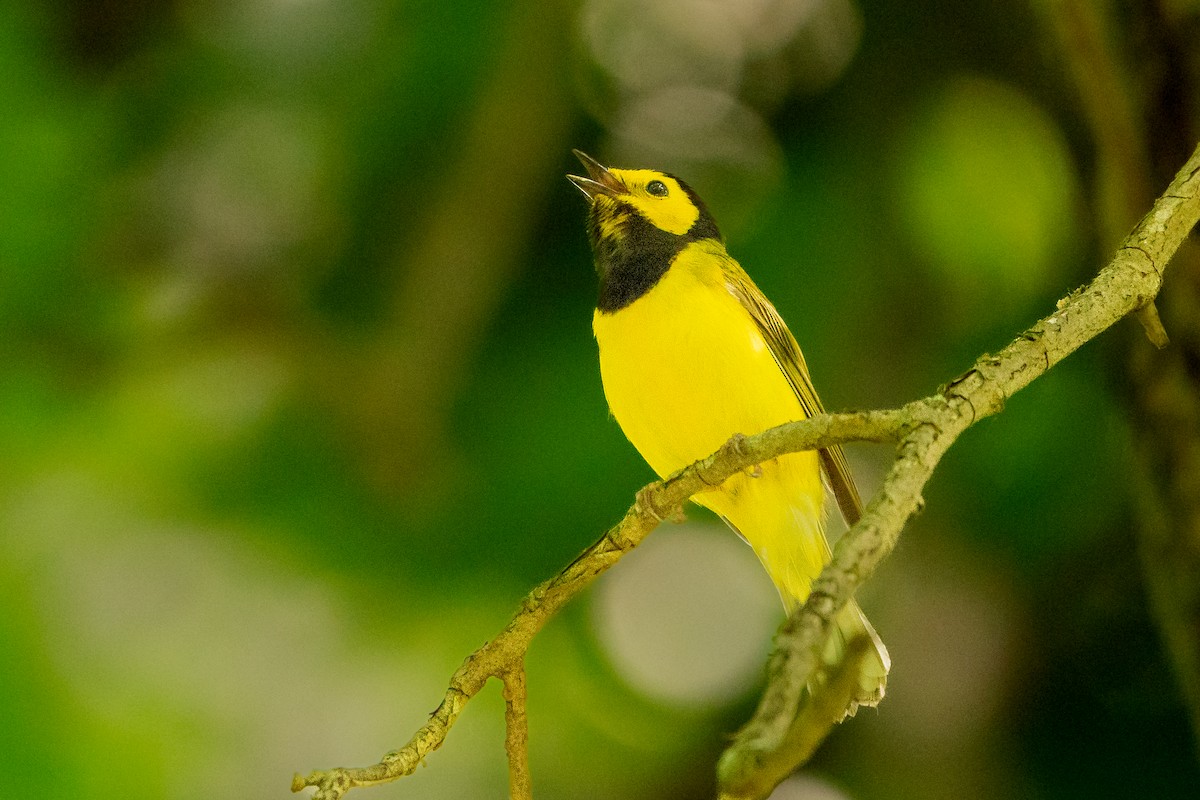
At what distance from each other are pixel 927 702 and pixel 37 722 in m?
2.66

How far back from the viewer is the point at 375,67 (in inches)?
163

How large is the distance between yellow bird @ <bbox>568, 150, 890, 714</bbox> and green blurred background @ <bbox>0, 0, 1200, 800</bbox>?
1.68ft

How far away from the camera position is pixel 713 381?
3.04m

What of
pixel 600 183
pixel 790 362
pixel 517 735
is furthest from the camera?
pixel 600 183

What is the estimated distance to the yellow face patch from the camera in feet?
12.4

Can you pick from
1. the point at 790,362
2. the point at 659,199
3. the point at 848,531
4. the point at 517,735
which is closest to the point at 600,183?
the point at 659,199

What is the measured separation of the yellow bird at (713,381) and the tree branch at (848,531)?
27.6 inches

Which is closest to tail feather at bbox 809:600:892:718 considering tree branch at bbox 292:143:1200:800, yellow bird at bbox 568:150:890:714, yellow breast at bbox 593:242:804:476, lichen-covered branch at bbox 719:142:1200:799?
yellow bird at bbox 568:150:890:714

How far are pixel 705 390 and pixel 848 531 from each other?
1.68 metres

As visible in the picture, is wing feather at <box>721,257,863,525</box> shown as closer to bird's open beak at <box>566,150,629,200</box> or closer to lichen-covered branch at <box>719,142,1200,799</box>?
bird's open beak at <box>566,150,629,200</box>

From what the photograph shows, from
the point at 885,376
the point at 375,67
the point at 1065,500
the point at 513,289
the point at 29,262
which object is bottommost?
the point at 1065,500

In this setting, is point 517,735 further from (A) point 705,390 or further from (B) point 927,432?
(A) point 705,390

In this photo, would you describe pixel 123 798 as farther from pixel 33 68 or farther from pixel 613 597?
pixel 33 68

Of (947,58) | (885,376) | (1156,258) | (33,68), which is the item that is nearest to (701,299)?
(885,376)
